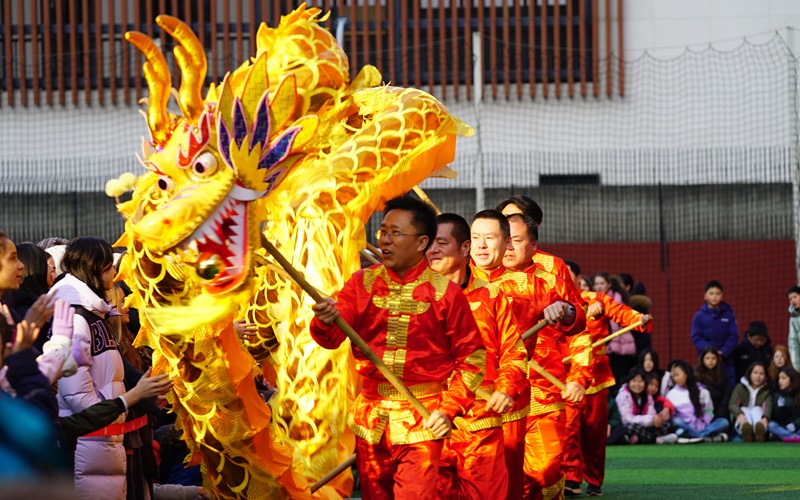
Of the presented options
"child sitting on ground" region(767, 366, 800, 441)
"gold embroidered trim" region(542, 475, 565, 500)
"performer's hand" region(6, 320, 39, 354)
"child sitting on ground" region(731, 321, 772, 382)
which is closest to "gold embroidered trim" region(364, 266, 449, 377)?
"performer's hand" region(6, 320, 39, 354)

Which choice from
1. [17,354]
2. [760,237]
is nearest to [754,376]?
[760,237]

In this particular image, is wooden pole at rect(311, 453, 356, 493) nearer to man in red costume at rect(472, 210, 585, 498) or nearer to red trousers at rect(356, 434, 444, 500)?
red trousers at rect(356, 434, 444, 500)

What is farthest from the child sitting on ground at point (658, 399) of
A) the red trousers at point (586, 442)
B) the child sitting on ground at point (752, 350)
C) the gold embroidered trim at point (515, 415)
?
→ the gold embroidered trim at point (515, 415)

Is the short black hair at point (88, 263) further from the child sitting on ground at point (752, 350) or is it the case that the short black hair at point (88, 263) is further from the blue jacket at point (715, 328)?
the child sitting on ground at point (752, 350)

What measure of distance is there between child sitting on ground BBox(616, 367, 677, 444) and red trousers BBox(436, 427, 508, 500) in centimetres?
607

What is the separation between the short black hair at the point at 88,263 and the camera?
5.67 meters

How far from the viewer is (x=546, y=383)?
24.6ft

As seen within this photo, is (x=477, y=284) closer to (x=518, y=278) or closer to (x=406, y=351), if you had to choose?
(x=406, y=351)

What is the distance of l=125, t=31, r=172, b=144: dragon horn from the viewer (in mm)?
5316

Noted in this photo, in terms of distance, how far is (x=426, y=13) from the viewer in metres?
19.2

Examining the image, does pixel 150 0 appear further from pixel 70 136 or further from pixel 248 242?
pixel 248 242

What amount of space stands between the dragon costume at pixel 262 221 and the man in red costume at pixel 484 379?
0.49 meters

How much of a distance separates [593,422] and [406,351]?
12.0ft

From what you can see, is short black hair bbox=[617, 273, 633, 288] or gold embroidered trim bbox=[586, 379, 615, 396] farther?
short black hair bbox=[617, 273, 633, 288]
